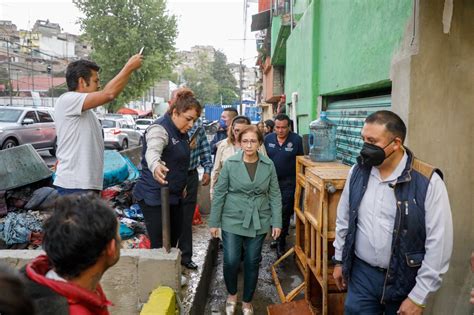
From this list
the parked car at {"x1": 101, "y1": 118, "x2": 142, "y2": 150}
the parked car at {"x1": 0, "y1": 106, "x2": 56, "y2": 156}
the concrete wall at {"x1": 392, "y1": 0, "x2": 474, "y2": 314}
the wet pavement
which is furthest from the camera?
the parked car at {"x1": 101, "y1": 118, "x2": 142, "y2": 150}

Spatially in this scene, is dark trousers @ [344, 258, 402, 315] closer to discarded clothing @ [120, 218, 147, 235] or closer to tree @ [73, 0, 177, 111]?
discarded clothing @ [120, 218, 147, 235]

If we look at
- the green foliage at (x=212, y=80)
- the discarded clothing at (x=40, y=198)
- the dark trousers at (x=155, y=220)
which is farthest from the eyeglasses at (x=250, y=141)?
the green foliage at (x=212, y=80)

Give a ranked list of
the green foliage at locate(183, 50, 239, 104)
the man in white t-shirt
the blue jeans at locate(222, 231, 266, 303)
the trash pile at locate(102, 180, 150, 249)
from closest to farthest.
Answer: the man in white t-shirt < the blue jeans at locate(222, 231, 266, 303) < the trash pile at locate(102, 180, 150, 249) < the green foliage at locate(183, 50, 239, 104)

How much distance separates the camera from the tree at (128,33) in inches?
1227

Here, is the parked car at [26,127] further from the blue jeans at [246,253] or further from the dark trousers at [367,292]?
the dark trousers at [367,292]

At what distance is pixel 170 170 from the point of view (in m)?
3.67

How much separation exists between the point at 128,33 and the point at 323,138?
1131 inches

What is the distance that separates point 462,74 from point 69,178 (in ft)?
10.4

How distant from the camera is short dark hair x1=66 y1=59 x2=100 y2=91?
328cm

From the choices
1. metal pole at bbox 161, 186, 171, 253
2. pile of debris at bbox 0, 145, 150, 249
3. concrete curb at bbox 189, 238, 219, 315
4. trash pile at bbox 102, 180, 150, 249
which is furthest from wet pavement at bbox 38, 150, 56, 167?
metal pole at bbox 161, 186, 171, 253

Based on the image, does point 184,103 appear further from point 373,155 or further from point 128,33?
point 128,33

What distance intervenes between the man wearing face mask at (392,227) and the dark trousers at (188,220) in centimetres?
216

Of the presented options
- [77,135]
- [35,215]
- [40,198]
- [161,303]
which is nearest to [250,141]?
[77,135]

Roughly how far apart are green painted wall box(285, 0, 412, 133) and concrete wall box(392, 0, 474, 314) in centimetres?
40
